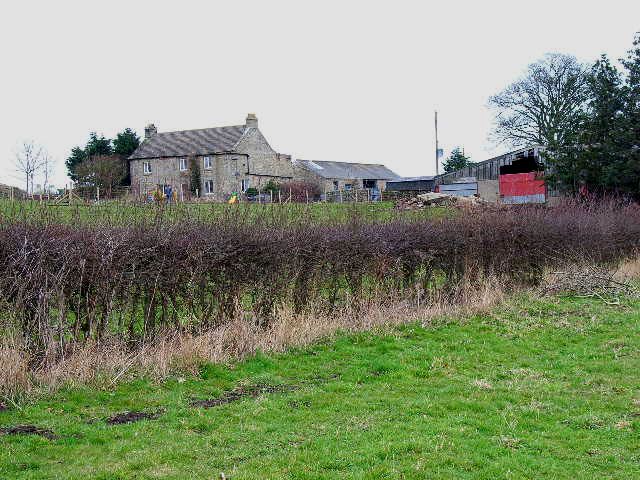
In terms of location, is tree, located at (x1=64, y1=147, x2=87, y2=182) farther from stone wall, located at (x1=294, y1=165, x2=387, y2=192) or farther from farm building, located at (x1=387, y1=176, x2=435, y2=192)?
farm building, located at (x1=387, y1=176, x2=435, y2=192)

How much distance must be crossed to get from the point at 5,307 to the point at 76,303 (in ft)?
3.18

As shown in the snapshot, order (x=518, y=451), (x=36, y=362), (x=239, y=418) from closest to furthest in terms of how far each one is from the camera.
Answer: (x=518, y=451) → (x=239, y=418) → (x=36, y=362)

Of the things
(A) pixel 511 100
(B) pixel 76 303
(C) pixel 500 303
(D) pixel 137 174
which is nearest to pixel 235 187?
(D) pixel 137 174

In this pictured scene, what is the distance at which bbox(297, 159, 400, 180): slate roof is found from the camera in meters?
68.9

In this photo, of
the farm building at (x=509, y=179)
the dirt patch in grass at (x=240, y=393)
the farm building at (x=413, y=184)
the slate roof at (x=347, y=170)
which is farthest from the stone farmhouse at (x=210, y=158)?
the dirt patch in grass at (x=240, y=393)

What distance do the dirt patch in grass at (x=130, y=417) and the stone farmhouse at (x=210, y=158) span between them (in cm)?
4601

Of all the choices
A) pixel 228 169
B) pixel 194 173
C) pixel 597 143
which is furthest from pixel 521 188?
pixel 194 173

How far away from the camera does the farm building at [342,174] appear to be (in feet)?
213

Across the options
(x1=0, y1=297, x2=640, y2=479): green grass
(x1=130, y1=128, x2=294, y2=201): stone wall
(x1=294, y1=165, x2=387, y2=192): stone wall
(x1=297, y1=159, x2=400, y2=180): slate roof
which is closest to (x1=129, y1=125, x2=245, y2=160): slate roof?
(x1=130, y1=128, x2=294, y2=201): stone wall

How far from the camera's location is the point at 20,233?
A: 8.94 m

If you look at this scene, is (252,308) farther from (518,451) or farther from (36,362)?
(518,451)

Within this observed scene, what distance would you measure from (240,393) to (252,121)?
5113 cm

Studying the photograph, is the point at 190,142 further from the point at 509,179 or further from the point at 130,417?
the point at 130,417

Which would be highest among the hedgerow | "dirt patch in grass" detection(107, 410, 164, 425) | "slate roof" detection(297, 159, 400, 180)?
"slate roof" detection(297, 159, 400, 180)
